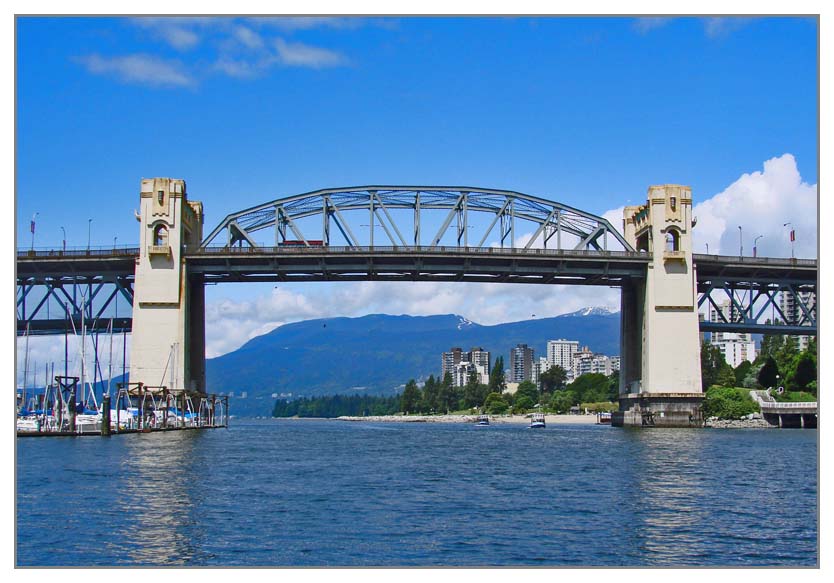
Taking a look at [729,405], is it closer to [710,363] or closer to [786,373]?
[786,373]

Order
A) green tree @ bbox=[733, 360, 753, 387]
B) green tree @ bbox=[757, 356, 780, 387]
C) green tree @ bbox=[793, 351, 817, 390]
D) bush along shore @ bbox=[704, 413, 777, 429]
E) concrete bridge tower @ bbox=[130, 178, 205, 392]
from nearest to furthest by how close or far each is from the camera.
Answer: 1. concrete bridge tower @ bbox=[130, 178, 205, 392]
2. bush along shore @ bbox=[704, 413, 777, 429]
3. green tree @ bbox=[793, 351, 817, 390]
4. green tree @ bbox=[757, 356, 780, 387]
5. green tree @ bbox=[733, 360, 753, 387]

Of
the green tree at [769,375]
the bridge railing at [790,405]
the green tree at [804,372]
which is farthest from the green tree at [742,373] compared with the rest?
the bridge railing at [790,405]

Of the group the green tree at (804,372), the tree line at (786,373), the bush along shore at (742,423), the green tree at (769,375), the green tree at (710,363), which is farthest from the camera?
the green tree at (710,363)

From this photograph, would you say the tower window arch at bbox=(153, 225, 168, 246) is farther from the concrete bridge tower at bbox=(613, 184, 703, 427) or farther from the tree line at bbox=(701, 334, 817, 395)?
the tree line at bbox=(701, 334, 817, 395)

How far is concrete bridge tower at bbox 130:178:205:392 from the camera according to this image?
97562mm

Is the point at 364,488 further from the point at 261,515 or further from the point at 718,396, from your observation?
the point at 718,396

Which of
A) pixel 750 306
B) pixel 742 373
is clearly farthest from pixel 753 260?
pixel 742 373

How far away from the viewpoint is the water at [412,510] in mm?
26766

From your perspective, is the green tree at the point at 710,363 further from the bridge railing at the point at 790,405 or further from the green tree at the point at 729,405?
the bridge railing at the point at 790,405

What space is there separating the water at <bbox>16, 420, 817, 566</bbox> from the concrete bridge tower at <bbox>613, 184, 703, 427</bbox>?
37303mm

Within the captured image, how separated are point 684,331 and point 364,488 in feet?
214

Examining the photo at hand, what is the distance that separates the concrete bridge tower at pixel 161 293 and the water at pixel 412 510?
35.7m

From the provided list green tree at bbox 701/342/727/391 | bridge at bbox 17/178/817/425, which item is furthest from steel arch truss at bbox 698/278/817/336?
green tree at bbox 701/342/727/391

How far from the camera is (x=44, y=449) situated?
2484 inches
